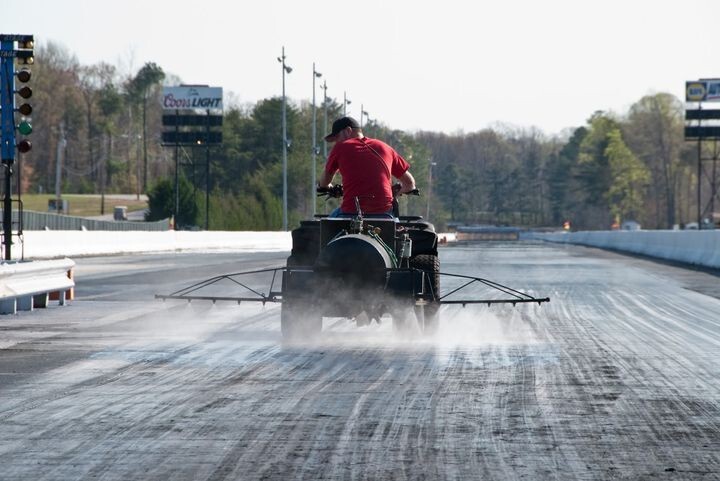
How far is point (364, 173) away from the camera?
12.3 metres

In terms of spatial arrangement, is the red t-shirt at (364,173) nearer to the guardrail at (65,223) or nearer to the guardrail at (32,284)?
the guardrail at (32,284)

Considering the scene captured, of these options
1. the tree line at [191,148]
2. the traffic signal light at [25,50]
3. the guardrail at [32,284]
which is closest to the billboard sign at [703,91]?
the tree line at [191,148]

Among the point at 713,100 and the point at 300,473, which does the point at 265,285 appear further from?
the point at 713,100

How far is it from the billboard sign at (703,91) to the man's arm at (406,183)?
266 ft

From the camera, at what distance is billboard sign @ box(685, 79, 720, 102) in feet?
297

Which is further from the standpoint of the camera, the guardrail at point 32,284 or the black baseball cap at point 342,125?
the guardrail at point 32,284

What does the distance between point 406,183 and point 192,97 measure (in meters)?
94.7

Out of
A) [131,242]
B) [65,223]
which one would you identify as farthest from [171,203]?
[131,242]

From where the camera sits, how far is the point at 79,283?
24.5 m

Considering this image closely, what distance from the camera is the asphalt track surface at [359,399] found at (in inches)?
248

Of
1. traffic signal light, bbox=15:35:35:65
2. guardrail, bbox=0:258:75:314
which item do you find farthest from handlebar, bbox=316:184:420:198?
traffic signal light, bbox=15:35:35:65

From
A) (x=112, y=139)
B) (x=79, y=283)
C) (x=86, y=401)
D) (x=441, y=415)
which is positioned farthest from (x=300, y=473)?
(x=112, y=139)

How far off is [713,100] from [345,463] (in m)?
90.2

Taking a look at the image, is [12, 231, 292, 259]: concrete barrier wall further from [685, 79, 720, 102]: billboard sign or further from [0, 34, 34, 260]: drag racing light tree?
[685, 79, 720, 102]: billboard sign
